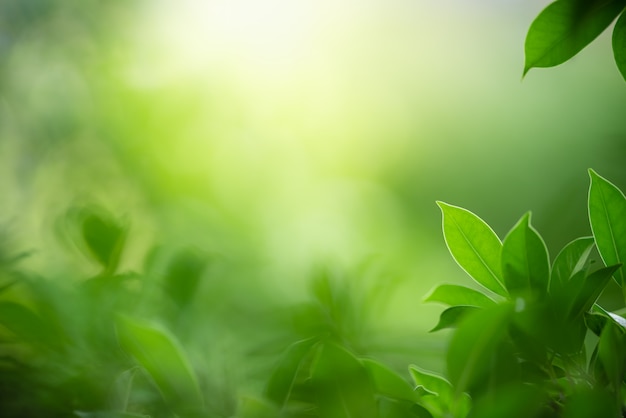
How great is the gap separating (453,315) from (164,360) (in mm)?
117

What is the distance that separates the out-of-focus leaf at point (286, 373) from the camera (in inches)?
8.4

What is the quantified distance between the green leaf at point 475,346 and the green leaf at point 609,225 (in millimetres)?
95

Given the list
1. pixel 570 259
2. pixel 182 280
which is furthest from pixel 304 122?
pixel 570 259

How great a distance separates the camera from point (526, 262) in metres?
0.23

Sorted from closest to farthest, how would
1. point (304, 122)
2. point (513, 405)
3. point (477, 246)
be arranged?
point (513, 405) → point (477, 246) → point (304, 122)

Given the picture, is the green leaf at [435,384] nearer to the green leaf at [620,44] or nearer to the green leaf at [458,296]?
the green leaf at [458,296]

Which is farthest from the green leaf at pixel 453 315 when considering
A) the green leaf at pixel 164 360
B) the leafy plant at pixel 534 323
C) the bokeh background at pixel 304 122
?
the bokeh background at pixel 304 122

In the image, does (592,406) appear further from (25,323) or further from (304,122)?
(304,122)

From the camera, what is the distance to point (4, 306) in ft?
0.99

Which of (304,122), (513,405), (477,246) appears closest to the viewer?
(513,405)

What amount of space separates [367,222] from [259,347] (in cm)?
145

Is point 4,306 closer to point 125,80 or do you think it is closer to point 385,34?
point 125,80

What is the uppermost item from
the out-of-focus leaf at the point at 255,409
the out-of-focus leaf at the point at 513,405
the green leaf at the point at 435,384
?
the out-of-focus leaf at the point at 513,405

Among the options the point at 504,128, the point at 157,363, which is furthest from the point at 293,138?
the point at 157,363
